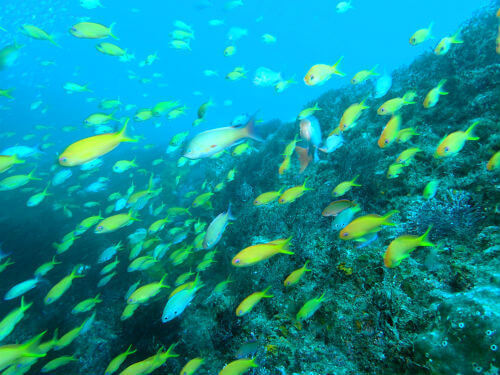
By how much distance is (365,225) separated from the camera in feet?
8.50

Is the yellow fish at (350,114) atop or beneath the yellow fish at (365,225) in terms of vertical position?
atop

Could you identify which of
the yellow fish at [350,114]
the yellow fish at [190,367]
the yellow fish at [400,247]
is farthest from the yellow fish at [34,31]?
the yellow fish at [400,247]

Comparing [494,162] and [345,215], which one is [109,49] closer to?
[345,215]

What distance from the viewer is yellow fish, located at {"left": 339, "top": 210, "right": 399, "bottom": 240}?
2.56m

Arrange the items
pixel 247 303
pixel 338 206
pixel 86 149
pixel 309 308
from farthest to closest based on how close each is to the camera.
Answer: pixel 338 206 → pixel 247 303 → pixel 309 308 → pixel 86 149

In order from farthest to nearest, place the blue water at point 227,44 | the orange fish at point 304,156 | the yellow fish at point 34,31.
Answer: the blue water at point 227,44, the yellow fish at point 34,31, the orange fish at point 304,156

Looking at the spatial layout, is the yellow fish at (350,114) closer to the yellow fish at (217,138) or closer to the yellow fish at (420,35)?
the yellow fish at (217,138)

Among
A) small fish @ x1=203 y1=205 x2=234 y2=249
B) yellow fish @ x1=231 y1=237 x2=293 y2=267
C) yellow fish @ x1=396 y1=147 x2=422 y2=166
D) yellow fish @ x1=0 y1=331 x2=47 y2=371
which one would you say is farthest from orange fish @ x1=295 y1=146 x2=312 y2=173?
yellow fish @ x1=0 y1=331 x2=47 y2=371

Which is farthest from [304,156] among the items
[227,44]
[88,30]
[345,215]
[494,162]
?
[227,44]

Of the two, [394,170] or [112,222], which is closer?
[394,170]

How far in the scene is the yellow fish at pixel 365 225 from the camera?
8.41ft

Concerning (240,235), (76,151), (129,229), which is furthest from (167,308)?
(129,229)

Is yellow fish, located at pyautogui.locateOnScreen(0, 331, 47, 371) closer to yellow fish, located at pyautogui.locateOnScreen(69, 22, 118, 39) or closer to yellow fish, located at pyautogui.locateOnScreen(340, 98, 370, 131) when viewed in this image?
yellow fish, located at pyautogui.locateOnScreen(340, 98, 370, 131)

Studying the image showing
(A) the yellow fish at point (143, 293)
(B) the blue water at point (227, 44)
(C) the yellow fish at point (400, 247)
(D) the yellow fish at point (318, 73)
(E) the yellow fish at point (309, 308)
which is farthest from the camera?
(B) the blue water at point (227, 44)
